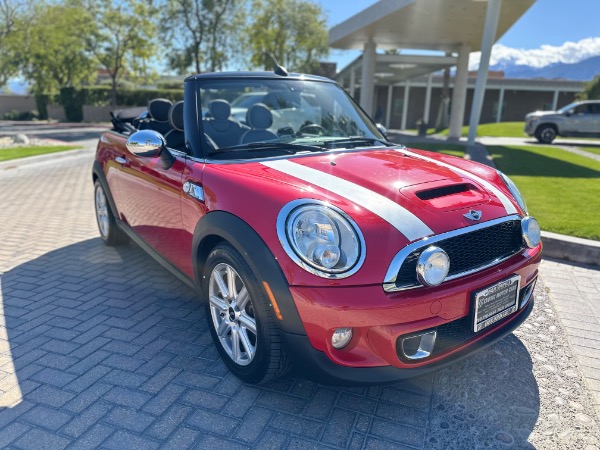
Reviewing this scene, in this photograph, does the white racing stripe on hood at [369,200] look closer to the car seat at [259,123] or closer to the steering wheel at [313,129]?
the car seat at [259,123]

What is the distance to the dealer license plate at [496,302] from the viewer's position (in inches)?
86.3

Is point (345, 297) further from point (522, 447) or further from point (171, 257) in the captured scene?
point (171, 257)

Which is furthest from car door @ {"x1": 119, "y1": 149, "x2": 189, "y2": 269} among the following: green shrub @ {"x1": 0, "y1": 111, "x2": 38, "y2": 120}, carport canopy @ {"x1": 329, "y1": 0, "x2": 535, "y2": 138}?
green shrub @ {"x1": 0, "y1": 111, "x2": 38, "y2": 120}

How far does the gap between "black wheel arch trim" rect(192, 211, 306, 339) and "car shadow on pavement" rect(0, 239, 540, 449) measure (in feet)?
1.87

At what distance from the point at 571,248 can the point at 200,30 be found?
2707cm

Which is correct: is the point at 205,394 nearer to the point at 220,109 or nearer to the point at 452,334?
the point at 452,334

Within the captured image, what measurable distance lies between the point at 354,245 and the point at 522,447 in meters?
1.23

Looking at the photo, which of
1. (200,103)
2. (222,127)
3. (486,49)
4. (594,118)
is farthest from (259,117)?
(594,118)

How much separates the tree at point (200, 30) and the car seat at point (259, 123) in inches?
Answer: 997

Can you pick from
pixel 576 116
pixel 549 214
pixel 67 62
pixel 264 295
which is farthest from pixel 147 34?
pixel 264 295

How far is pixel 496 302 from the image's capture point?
2299mm

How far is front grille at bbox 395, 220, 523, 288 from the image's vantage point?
2.01 metres

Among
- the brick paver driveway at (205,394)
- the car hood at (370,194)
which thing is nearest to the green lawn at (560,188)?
the brick paver driveway at (205,394)

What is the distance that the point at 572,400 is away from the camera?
2418 mm
